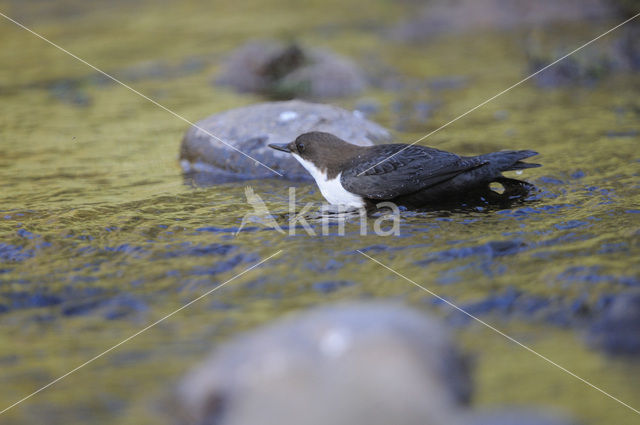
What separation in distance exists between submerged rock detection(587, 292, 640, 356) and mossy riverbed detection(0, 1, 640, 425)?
77 mm

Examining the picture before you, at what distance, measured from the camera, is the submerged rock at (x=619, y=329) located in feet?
11.4

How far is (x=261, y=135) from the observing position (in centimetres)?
705

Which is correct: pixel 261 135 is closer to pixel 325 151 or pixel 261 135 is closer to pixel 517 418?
pixel 325 151

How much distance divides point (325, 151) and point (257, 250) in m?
1.27

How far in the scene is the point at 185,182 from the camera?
671cm

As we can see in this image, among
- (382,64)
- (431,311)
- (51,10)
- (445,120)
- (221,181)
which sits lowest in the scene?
(431,311)

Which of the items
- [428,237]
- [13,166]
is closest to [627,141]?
[428,237]

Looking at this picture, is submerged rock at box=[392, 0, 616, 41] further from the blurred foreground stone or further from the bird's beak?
the blurred foreground stone

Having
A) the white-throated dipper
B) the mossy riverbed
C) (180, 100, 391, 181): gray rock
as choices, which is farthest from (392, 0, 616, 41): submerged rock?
the white-throated dipper

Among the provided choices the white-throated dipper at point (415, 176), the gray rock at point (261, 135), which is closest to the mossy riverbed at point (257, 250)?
the white-throated dipper at point (415, 176)

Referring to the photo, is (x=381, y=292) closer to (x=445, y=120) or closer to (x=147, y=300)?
(x=147, y=300)

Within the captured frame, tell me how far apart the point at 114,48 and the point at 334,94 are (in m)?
4.64

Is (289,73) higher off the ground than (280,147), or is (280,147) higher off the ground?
(289,73)

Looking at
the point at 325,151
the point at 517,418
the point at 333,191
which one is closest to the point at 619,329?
the point at 517,418
